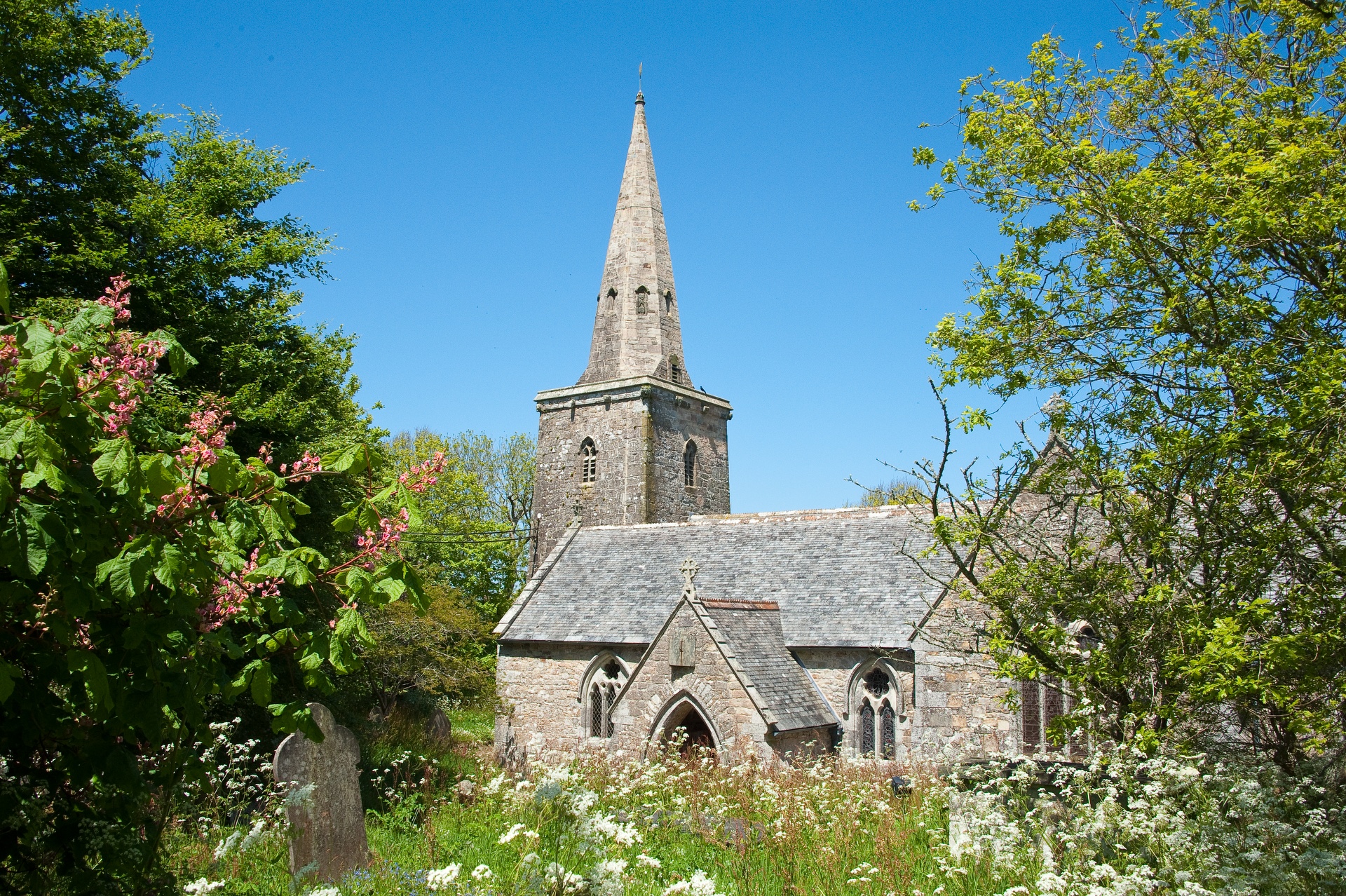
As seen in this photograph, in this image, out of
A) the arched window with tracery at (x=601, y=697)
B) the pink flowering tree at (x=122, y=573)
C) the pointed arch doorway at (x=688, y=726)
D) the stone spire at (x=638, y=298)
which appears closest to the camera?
the pink flowering tree at (x=122, y=573)

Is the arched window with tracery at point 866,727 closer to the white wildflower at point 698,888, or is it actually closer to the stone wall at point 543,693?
the stone wall at point 543,693

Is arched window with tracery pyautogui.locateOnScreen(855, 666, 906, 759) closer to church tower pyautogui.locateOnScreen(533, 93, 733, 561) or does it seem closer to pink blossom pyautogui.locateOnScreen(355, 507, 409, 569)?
church tower pyautogui.locateOnScreen(533, 93, 733, 561)

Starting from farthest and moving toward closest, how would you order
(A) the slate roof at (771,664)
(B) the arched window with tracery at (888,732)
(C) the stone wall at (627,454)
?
(C) the stone wall at (627,454) < (B) the arched window with tracery at (888,732) < (A) the slate roof at (771,664)

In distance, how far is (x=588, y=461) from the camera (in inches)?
1182

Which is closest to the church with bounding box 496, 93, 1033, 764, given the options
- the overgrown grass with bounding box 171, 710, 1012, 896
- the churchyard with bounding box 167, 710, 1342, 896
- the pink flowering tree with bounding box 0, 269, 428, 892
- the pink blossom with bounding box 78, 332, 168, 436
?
the churchyard with bounding box 167, 710, 1342, 896

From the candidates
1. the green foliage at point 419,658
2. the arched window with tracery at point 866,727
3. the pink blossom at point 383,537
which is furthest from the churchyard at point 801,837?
the green foliage at point 419,658

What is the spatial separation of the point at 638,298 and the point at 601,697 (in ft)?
48.5

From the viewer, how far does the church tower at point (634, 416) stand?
29.0m

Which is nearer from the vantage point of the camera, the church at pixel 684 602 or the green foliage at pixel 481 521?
the church at pixel 684 602

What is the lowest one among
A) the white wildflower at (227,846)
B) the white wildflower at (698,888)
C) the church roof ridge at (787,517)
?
the white wildflower at (227,846)

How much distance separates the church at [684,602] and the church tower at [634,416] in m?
0.06

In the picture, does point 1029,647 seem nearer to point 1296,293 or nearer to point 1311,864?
point 1311,864

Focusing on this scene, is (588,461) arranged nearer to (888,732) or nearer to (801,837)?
(888,732)

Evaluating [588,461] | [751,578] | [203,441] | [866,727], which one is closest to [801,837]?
[203,441]
